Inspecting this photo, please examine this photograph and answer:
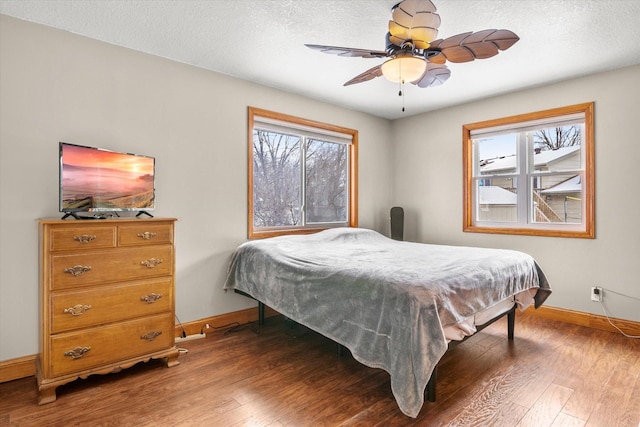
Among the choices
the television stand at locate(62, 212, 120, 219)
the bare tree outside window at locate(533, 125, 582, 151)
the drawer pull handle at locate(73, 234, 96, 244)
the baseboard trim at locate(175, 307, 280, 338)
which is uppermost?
the bare tree outside window at locate(533, 125, 582, 151)

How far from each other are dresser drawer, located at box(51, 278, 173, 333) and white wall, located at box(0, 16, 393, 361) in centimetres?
51

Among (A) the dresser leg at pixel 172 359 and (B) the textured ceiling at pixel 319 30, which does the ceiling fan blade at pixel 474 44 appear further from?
(A) the dresser leg at pixel 172 359

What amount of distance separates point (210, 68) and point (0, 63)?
1.43m

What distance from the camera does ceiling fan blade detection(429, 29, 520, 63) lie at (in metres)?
1.77

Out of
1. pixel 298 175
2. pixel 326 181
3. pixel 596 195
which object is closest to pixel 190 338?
pixel 298 175

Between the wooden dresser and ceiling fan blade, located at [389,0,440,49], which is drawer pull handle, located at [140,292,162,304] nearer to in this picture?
the wooden dresser

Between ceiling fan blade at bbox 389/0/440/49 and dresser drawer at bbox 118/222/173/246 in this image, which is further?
dresser drawer at bbox 118/222/173/246

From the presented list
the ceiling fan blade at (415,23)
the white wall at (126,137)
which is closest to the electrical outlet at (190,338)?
the white wall at (126,137)

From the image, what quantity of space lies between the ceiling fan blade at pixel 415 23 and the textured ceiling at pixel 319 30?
353 millimetres

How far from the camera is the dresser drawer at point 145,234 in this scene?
2.20 metres

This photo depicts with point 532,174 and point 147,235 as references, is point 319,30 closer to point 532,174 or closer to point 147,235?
point 147,235

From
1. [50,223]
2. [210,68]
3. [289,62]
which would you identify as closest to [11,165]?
[50,223]

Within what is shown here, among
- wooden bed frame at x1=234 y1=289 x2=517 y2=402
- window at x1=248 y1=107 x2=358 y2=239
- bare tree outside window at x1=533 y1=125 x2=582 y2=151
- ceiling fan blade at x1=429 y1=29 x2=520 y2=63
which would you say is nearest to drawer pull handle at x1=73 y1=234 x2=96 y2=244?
wooden bed frame at x1=234 y1=289 x2=517 y2=402

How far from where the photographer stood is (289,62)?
2.89 m
